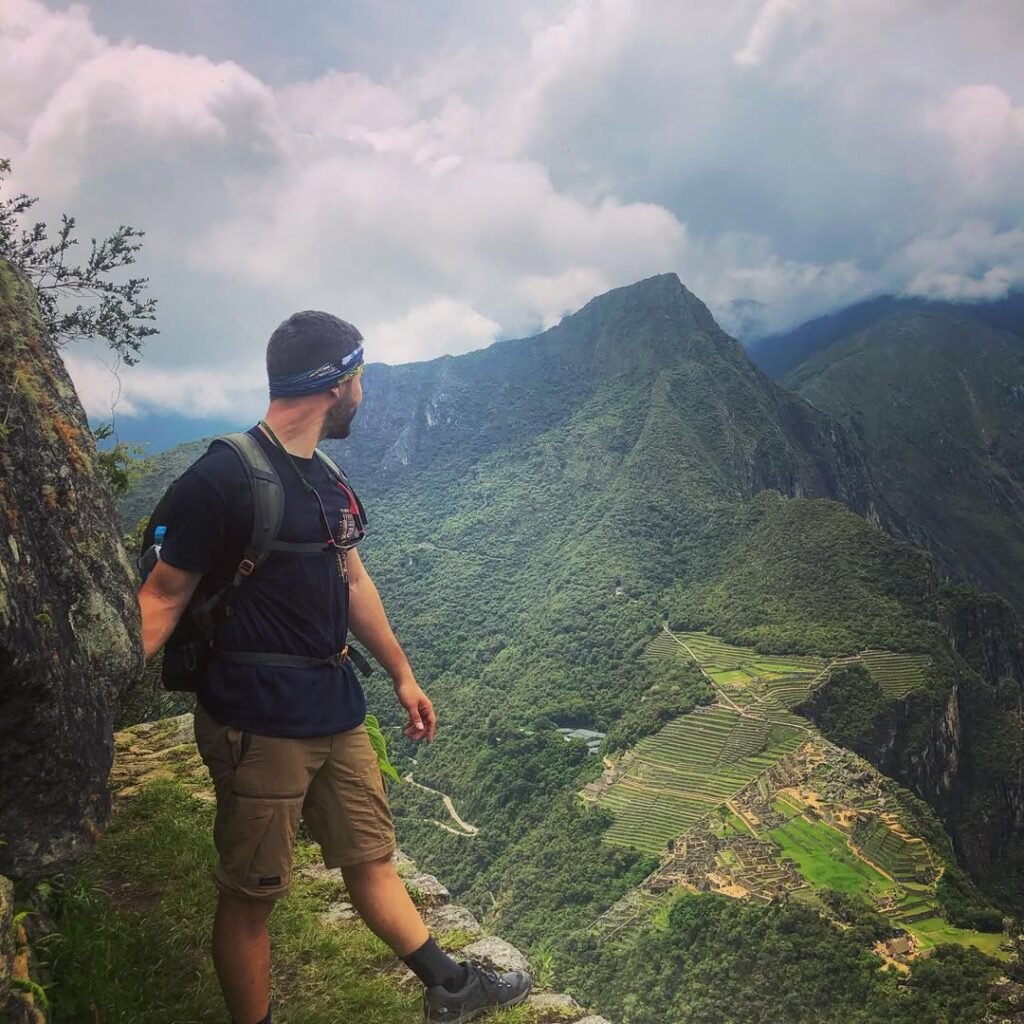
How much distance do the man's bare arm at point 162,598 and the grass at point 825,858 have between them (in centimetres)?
3801

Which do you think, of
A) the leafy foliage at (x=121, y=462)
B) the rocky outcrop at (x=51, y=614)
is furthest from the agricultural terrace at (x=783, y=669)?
the rocky outcrop at (x=51, y=614)

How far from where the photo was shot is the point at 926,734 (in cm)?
5256

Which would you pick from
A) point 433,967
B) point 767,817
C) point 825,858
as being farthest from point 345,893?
point 767,817

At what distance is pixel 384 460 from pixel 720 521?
60759 mm

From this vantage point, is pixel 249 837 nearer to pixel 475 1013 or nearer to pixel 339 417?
pixel 475 1013

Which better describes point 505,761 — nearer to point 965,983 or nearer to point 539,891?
point 539,891

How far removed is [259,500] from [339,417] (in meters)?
0.50

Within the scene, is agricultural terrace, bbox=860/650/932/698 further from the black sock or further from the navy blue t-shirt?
the navy blue t-shirt

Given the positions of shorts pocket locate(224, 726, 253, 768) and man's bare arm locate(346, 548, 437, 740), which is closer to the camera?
shorts pocket locate(224, 726, 253, 768)

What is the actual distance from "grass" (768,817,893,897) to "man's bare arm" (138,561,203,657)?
38.0 metres

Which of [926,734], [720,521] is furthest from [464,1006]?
[720,521]

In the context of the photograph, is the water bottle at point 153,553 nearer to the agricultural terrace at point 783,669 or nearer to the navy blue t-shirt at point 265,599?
the navy blue t-shirt at point 265,599

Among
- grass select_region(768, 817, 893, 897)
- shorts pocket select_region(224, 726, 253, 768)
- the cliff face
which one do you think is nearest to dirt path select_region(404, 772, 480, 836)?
grass select_region(768, 817, 893, 897)

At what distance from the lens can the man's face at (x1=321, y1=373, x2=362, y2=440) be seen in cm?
226
